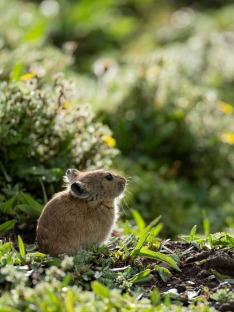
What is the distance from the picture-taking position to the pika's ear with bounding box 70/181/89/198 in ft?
16.7

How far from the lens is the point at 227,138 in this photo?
8.52 metres

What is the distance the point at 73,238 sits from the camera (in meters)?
5.01

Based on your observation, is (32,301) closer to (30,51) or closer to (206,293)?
(206,293)

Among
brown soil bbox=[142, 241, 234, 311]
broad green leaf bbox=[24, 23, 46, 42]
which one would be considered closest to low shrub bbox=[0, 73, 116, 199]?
brown soil bbox=[142, 241, 234, 311]

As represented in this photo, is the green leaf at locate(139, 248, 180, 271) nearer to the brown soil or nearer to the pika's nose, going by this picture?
the brown soil

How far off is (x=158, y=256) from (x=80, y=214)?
0.65m

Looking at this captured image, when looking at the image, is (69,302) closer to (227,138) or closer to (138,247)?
(138,247)

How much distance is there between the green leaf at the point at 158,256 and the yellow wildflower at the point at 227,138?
3.73 meters

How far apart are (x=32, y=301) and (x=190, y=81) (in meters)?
6.81

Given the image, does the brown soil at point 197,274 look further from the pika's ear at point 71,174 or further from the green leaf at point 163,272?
the pika's ear at point 71,174

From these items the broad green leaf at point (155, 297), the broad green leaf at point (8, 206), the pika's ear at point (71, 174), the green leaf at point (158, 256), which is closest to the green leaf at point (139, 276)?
the green leaf at point (158, 256)

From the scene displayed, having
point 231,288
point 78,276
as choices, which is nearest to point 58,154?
point 78,276

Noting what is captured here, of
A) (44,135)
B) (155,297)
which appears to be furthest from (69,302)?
(44,135)

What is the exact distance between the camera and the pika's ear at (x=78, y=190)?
5.08 metres
